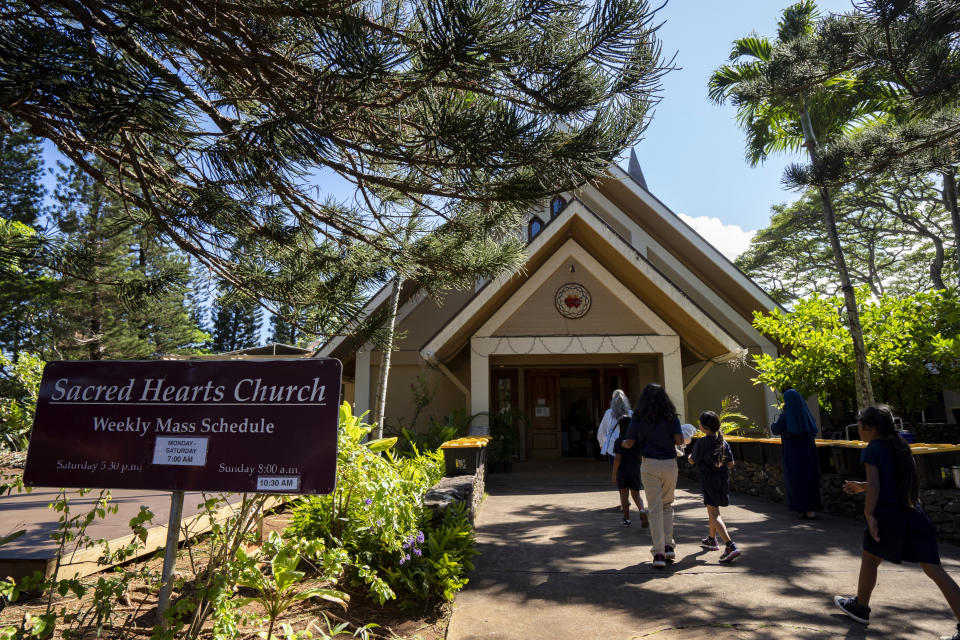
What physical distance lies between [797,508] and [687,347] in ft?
16.6

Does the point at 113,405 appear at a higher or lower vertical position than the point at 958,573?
higher

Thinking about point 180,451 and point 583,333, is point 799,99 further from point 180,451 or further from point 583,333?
point 180,451

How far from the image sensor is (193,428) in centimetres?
255

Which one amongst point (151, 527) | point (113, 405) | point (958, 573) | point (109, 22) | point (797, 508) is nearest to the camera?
point (113, 405)

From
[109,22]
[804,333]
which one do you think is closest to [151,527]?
[109,22]

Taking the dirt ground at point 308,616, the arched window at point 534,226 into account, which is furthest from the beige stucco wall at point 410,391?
the dirt ground at point 308,616

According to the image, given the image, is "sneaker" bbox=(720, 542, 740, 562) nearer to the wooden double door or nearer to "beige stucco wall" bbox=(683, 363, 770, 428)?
"beige stucco wall" bbox=(683, 363, 770, 428)

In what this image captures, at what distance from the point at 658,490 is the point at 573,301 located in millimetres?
6469

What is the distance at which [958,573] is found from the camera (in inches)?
167

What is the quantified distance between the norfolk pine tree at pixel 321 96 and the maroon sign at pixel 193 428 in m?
1.39

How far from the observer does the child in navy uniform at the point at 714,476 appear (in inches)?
186

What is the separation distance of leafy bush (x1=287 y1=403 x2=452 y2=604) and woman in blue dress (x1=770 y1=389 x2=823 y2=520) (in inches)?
188

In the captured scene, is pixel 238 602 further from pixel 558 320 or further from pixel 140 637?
pixel 558 320

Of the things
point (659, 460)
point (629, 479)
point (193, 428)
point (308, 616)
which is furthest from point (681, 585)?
point (193, 428)
